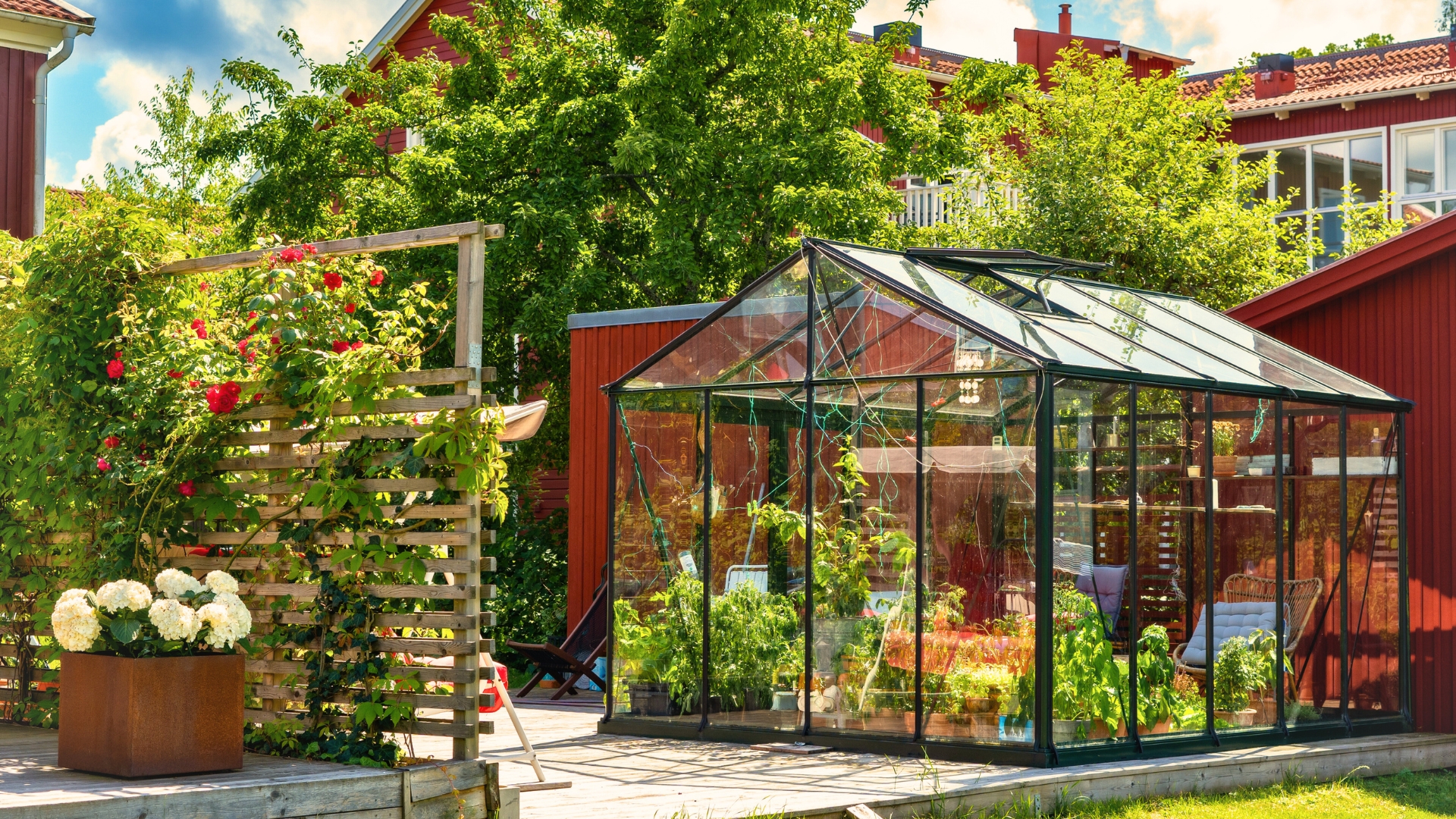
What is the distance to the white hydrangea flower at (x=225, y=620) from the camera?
4938mm

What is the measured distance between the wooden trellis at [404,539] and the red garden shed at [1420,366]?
259 inches

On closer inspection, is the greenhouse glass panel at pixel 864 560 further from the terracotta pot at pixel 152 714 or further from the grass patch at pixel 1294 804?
the terracotta pot at pixel 152 714

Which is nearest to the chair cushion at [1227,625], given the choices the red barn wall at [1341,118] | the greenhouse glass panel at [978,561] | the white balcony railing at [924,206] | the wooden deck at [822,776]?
the wooden deck at [822,776]

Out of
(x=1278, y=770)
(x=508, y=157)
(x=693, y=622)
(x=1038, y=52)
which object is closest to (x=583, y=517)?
(x=693, y=622)

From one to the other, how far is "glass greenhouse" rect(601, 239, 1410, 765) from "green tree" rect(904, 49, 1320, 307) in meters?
5.03

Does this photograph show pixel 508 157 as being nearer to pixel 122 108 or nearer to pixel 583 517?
pixel 583 517

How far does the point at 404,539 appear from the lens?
534 centimetres

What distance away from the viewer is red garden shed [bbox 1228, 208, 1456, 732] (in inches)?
372

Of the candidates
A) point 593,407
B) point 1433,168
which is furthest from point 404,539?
point 1433,168

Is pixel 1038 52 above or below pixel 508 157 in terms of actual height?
above

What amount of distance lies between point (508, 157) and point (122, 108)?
17417mm

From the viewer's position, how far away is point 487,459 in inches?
207

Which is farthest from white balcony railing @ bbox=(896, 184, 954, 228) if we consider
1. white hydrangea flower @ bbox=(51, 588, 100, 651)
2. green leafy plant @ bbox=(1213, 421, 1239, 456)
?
white hydrangea flower @ bbox=(51, 588, 100, 651)

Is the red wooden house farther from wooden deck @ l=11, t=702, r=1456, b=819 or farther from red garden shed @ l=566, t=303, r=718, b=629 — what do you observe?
wooden deck @ l=11, t=702, r=1456, b=819
